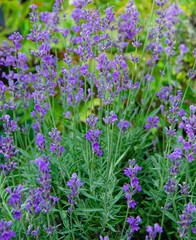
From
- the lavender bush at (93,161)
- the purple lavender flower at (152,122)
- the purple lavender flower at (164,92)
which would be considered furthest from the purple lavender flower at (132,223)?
the purple lavender flower at (164,92)

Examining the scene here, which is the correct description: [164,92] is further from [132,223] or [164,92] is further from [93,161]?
[132,223]

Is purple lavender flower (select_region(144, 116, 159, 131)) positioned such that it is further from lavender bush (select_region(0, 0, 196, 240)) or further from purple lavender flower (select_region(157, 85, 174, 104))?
purple lavender flower (select_region(157, 85, 174, 104))

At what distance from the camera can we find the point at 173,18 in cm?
311

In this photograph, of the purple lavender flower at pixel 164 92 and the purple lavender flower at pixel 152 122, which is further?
the purple lavender flower at pixel 164 92

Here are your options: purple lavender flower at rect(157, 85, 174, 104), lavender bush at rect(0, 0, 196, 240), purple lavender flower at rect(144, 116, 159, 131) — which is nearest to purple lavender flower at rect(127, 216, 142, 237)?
lavender bush at rect(0, 0, 196, 240)

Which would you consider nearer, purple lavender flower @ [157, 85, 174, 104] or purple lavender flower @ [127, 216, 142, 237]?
purple lavender flower @ [127, 216, 142, 237]

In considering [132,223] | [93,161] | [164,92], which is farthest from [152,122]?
[132,223]

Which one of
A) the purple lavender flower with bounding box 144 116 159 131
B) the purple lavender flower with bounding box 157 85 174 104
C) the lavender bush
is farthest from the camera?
the purple lavender flower with bounding box 157 85 174 104

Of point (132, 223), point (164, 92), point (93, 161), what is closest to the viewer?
point (132, 223)

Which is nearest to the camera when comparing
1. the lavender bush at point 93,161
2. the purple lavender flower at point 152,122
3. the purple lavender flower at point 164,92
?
the lavender bush at point 93,161

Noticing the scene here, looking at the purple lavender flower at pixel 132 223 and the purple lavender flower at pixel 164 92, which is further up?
the purple lavender flower at pixel 164 92

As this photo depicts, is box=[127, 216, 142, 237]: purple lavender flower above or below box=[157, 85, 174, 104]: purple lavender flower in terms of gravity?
below

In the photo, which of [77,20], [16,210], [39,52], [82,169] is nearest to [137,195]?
[82,169]

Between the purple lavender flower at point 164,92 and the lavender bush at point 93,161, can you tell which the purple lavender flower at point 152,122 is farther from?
the purple lavender flower at point 164,92
